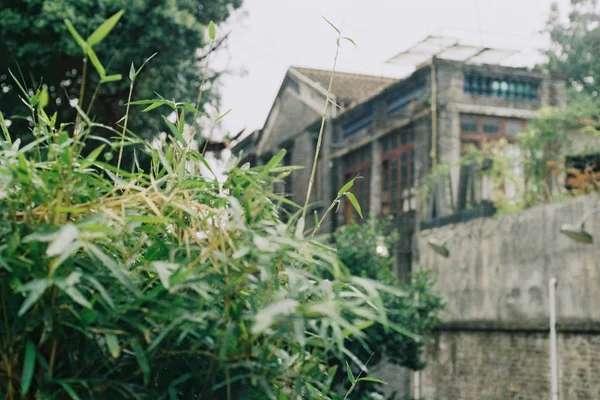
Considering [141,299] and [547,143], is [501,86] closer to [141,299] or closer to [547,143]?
[547,143]

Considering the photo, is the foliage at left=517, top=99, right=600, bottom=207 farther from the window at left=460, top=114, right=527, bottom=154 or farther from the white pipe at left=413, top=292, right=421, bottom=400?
the white pipe at left=413, top=292, right=421, bottom=400

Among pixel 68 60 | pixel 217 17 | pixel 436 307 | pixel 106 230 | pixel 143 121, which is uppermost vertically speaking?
pixel 217 17

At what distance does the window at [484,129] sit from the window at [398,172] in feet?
3.92

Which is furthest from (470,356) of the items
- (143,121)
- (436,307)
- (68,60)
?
(68,60)

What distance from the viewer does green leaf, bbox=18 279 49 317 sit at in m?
1.63

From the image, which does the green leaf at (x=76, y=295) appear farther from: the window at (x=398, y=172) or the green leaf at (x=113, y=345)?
the window at (x=398, y=172)

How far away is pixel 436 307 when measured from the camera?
533 inches

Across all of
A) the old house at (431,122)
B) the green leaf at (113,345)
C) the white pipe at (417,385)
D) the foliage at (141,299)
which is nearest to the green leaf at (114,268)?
the foliage at (141,299)

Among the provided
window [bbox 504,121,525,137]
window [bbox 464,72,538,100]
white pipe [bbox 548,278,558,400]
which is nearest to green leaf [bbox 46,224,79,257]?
white pipe [bbox 548,278,558,400]

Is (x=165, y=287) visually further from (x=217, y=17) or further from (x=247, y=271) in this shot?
(x=217, y=17)

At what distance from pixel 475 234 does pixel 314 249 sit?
13.0 meters

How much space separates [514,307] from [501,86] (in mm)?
6764

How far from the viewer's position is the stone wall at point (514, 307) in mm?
11633

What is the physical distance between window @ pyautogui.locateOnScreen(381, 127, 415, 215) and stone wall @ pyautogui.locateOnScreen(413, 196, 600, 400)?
2.64 m
